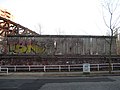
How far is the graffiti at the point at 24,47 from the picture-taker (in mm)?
37812

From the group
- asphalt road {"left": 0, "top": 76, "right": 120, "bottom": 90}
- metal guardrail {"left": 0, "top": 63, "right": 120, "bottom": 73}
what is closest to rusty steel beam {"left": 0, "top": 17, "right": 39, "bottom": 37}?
metal guardrail {"left": 0, "top": 63, "right": 120, "bottom": 73}

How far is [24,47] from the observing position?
37.9 m

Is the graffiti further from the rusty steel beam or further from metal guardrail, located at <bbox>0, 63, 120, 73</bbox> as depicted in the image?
the rusty steel beam

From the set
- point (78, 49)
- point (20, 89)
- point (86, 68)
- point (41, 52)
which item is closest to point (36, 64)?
point (41, 52)

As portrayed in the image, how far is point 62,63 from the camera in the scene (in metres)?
36.4

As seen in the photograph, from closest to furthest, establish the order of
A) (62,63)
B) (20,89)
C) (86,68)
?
1. (20,89)
2. (86,68)
3. (62,63)

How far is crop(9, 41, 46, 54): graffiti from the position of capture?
37.8 meters

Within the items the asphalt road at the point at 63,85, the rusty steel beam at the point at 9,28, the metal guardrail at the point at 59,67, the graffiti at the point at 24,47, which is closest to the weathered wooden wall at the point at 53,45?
the graffiti at the point at 24,47

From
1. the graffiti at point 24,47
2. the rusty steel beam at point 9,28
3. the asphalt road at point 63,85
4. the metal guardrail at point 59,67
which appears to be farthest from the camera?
the rusty steel beam at point 9,28

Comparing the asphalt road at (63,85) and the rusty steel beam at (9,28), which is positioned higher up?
the rusty steel beam at (9,28)

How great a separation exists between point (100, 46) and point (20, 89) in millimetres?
22543

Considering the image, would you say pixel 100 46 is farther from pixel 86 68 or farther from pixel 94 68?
pixel 86 68

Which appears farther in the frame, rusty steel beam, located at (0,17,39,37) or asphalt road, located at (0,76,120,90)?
rusty steel beam, located at (0,17,39,37)

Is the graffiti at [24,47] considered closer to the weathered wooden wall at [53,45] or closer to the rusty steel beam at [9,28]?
the weathered wooden wall at [53,45]
